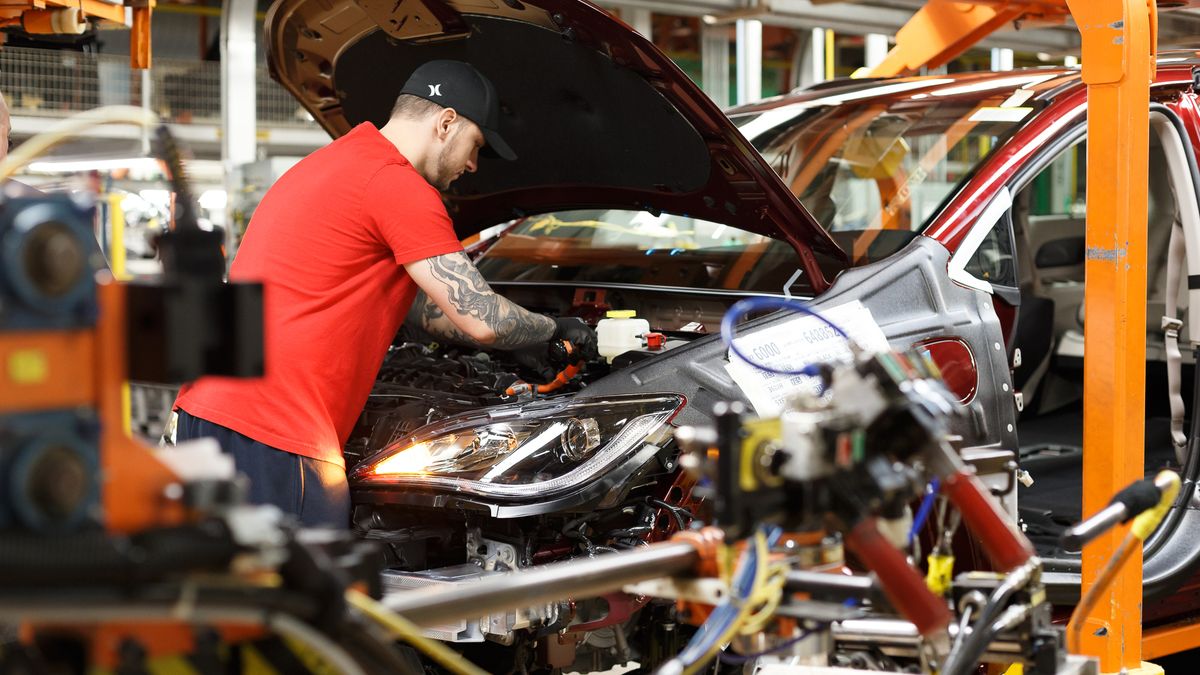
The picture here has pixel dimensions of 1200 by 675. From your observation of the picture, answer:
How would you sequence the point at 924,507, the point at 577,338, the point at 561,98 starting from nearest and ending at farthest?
1. the point at 924,507
2. the point at 577,338
3. the point at 561,98

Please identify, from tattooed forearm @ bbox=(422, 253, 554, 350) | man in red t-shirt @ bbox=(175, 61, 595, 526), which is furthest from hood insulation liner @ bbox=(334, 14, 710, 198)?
tattooed forearm @ bbox=(422, 253, 554, 350)

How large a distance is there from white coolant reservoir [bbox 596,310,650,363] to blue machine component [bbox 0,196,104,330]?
207 centimetres

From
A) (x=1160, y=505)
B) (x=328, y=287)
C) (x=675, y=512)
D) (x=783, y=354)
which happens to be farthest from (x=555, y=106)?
(x=1160, y=505)

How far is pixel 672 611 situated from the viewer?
10.2 ft

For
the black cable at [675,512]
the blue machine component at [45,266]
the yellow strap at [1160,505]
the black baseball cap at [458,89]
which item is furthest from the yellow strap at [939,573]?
the black baseball cap at [458,89]

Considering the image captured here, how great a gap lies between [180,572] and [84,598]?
0.10m

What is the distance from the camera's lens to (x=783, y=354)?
3.10 metres

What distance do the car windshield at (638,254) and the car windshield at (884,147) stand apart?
0.76 ft

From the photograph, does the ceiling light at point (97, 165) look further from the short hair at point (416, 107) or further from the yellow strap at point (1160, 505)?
the yellow strap at point (1160, 505)

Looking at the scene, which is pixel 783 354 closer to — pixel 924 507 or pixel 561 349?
pixel 561 349

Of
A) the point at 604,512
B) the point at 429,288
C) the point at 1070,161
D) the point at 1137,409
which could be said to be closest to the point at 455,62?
the point at 429,288

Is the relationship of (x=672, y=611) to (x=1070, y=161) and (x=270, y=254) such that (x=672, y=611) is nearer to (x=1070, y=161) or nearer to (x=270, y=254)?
(x=270, y=254)

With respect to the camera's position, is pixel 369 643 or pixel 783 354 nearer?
pixel 369 643

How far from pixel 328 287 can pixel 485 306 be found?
368 millimetres
